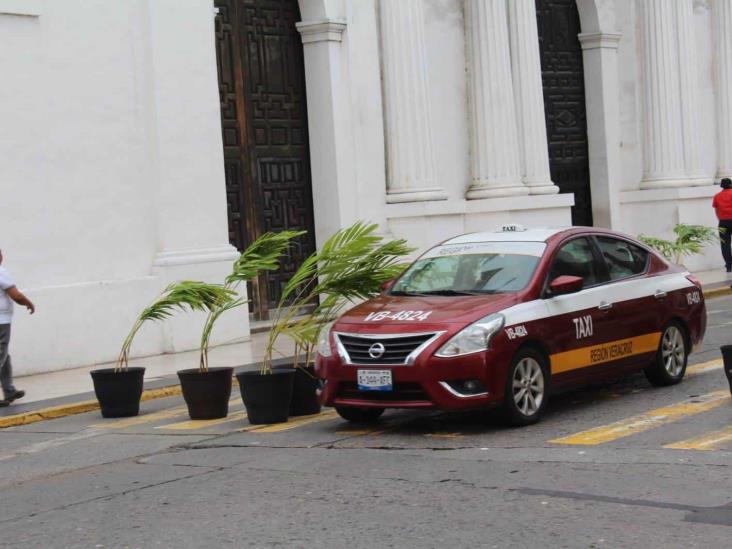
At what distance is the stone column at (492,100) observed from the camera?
81.6 feet

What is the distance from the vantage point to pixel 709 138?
31188mm

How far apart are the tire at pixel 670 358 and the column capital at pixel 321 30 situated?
1086cm

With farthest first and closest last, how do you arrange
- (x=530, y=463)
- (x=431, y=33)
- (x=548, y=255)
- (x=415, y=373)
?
1. (x=431, y=33)
2. (x=548, y=255)
3. (x=415, y=373)
4. (x=530, y=463)

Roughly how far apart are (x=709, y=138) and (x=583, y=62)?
4.10m

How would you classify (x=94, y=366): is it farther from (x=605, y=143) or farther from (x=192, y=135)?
(x=605, y=143)

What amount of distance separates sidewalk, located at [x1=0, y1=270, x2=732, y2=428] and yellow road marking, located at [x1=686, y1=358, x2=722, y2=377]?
4.85m

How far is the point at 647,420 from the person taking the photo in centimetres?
1116

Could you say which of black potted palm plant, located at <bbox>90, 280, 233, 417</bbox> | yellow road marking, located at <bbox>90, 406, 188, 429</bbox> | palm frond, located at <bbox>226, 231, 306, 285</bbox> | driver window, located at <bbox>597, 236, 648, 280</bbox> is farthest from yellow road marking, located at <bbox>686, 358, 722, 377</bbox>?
yellow road marking, located at <bbox>90, 406, 188, 429</bbox>

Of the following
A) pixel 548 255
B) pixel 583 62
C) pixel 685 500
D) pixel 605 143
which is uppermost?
pixel 583 62

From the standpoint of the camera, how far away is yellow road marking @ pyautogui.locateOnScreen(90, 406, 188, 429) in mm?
13117

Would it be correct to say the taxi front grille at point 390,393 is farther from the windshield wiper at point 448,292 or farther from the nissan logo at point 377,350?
the windshield wiper at point 448,292

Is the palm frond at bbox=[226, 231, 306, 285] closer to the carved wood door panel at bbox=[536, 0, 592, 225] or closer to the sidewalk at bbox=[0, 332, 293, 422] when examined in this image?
the sidewalk at bbox=[0, 332, 293, 422]

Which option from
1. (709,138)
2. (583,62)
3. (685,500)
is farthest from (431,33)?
(685,500)

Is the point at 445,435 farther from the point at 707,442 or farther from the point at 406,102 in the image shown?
the point at 406,102
